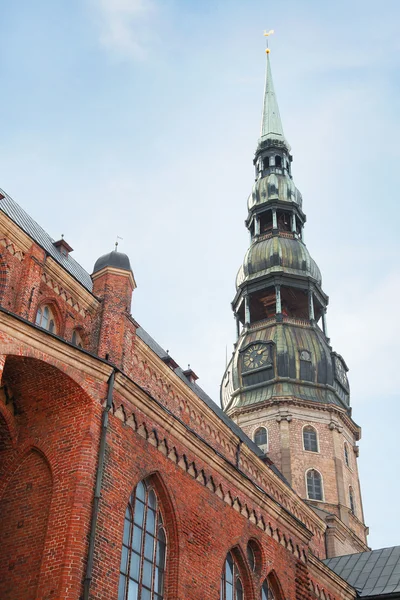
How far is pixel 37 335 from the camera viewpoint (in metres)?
13.9

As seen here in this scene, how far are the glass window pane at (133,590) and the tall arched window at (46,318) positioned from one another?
9502 millimetres

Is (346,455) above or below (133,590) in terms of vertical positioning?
above

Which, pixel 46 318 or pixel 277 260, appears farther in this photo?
pixel 277 260

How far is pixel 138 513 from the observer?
15211 millimetres

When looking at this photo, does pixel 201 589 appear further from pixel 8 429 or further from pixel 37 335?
pixel 37 335

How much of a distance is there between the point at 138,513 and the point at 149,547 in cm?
76

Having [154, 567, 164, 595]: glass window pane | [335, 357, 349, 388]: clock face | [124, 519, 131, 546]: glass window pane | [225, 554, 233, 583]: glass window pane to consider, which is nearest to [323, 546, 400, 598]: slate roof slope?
[225, 554, 233, 583]: glass window pane

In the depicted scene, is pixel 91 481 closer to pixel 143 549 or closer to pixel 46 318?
pixel 143 549

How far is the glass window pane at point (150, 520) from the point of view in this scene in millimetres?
15492

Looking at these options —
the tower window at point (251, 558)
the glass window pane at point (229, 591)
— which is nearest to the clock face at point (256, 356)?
the tower window at point (251, 558)

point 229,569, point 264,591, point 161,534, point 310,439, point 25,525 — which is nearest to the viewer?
point 25,525

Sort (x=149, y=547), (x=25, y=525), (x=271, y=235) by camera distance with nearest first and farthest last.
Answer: (x=25, y=525)
(x=149, y=547)
(x=271, y=235)

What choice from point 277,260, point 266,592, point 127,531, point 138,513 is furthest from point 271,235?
point 127,531

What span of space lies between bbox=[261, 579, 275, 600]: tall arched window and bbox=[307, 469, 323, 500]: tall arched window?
1949cm
